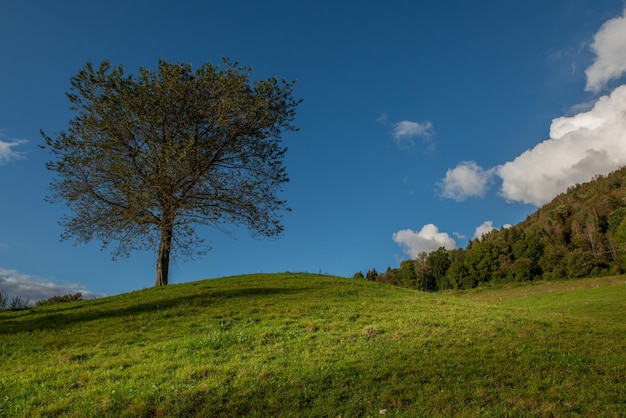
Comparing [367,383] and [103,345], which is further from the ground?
[103,345]

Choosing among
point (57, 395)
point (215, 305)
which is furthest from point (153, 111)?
point (57, 395)

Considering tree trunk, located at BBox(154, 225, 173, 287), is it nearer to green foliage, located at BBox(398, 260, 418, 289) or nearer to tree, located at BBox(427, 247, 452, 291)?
green foliage, located at BBox(398, 260, 418, 289)

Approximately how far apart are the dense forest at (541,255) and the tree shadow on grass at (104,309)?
86751 mm

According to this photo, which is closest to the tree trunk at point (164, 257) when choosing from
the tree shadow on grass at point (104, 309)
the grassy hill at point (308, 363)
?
the tree shadow on grass at point (104, 309)

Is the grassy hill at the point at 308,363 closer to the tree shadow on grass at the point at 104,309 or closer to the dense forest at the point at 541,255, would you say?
the tree shadow on grass at the point at 104,309

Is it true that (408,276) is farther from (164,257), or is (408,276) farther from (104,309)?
(104,309)

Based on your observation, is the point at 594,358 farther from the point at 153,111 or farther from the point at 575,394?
the point at 153,111

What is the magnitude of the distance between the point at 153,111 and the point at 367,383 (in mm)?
25266

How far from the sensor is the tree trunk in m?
30.3

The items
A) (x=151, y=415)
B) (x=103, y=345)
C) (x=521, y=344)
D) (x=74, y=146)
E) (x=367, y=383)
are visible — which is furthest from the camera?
(x=74, y=146)

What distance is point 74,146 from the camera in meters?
29.1

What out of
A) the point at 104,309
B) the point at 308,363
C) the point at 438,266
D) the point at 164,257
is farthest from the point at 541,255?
the point at 308,363

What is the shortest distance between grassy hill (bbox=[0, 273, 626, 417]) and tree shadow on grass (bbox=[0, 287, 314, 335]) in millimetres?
204

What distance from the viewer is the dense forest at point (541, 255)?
3775 inches
